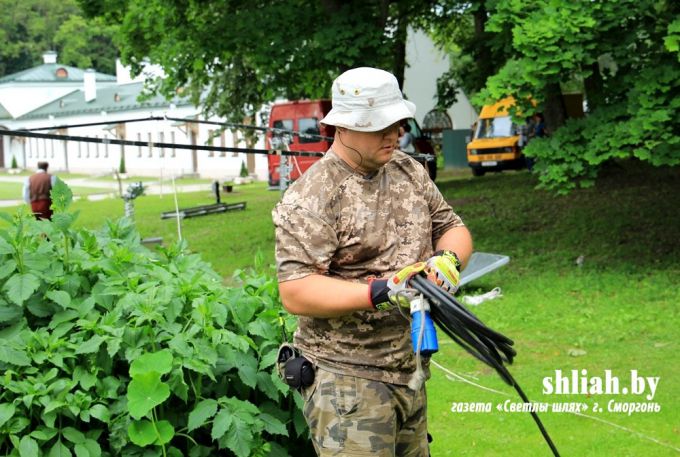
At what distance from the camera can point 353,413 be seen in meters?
3.14

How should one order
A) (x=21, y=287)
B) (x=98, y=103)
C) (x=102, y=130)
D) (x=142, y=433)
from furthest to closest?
(x=98, y=103) < (x=102, y=130) < (x=21, y=287) < (x=142, y=433)

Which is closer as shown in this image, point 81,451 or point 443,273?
point 443,273

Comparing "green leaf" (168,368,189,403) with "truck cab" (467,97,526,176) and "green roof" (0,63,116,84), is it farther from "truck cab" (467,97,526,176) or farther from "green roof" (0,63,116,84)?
"green roof" (0,63,116,84)

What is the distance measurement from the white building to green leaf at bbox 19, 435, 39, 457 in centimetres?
4260

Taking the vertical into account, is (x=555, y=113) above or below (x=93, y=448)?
above

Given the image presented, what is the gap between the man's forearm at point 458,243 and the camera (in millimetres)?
3355

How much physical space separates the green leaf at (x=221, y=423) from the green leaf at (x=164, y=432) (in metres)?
0.17

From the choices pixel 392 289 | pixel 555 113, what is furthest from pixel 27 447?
pixel 555 113

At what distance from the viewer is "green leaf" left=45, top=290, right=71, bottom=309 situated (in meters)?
4.02

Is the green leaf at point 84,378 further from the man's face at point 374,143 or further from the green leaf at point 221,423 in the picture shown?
the man's face at point 374,143

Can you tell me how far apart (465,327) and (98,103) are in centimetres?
6993

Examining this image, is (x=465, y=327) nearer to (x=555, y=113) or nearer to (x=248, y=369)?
(x=248, y=369)

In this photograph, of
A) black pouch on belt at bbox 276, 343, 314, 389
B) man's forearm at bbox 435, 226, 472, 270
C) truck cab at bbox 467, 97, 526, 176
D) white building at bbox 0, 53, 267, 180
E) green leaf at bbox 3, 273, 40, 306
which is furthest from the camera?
white building at bbox 0, 53, 267, 180

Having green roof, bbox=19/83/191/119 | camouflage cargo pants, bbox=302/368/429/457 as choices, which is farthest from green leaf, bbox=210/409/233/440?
green roof, bbox=19/83/191/119
